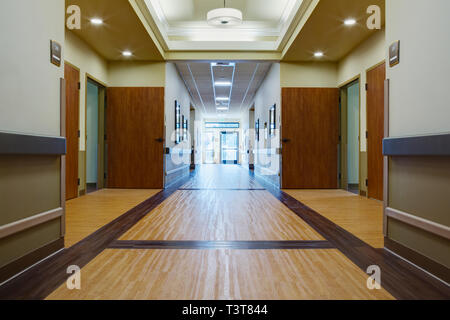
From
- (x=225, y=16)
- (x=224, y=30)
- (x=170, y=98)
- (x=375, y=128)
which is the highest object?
(x=224, y=30)

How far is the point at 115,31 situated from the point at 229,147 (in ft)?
55.0

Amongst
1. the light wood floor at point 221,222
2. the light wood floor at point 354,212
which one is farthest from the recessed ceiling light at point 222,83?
the light wood floor at point 221,222

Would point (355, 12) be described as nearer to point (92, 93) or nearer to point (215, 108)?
point (92, 93)

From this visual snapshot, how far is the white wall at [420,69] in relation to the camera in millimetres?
1813

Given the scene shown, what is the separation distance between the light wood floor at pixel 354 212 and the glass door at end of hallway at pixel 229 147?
15959 millimetres

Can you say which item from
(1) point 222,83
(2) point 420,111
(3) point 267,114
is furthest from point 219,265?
(1) point 222,83

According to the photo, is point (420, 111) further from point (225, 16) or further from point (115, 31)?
point (115, 31)

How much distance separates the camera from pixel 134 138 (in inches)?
259

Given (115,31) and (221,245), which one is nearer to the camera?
(221,245)

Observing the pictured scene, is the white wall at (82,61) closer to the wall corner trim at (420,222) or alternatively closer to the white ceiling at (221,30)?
the white ceiling at (221,30)

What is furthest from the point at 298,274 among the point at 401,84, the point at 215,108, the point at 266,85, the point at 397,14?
the point at 215,108
